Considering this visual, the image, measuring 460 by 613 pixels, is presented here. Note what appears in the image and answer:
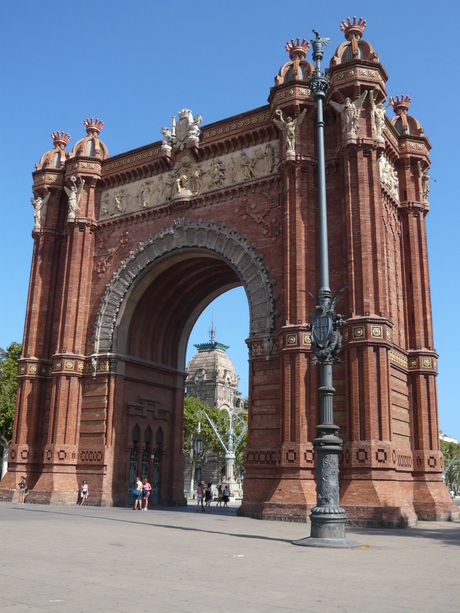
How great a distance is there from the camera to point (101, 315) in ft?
109

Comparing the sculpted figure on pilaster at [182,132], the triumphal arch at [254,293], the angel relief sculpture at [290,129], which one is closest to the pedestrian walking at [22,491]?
the triumphal arch at [254,293]

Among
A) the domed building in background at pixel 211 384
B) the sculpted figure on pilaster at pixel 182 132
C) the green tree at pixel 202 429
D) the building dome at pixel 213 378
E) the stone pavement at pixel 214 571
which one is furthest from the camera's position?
the building dome at pixel 213 378

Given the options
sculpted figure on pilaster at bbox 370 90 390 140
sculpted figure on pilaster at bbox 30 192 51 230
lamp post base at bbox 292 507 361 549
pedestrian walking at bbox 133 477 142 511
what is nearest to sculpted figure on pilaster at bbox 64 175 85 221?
sculpted figure on pilaster at bbox 30 192 51 230

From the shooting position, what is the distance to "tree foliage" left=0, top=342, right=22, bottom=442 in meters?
49.0

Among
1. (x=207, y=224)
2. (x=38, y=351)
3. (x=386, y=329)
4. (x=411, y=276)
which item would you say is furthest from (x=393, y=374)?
(x=38, y=351)

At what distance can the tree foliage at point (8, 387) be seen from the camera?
4900cm

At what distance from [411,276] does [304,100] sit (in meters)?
9.46

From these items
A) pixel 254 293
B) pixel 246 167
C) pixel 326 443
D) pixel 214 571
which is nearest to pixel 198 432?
pixel 254 293

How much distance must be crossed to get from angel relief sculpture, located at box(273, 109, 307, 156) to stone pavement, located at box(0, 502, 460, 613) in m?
15.8

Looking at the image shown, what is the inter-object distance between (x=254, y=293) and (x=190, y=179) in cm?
755

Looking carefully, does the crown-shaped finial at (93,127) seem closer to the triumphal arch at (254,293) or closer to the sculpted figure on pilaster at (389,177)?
the triumphal arch at (254,293)

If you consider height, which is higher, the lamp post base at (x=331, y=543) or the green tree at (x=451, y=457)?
the green tree at (x=451, y=457)

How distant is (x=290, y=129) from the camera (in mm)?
27531

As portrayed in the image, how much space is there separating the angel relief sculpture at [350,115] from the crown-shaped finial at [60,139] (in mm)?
18304
